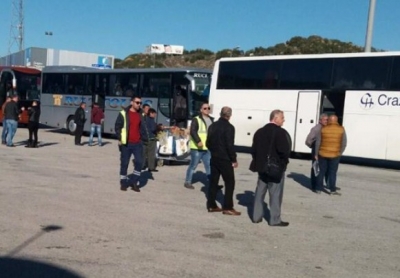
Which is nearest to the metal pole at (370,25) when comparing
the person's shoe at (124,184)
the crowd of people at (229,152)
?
the crowd of people at (229,152)

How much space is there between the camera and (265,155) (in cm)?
→ 914

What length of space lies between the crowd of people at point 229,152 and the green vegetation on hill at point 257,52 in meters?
57.8

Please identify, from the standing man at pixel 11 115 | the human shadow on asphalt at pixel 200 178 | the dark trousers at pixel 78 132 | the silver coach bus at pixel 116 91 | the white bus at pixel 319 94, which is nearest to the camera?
the human shadow on asphalt at pixel 200 178

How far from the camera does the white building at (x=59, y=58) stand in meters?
52.2

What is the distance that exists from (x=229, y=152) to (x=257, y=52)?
67.7 m

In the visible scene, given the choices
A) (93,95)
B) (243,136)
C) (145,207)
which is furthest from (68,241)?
(93,95)

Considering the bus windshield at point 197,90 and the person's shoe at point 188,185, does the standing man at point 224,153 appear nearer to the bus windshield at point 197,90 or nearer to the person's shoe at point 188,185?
the person's shoe at point 188,185

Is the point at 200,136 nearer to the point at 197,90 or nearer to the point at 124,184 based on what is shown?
the point at 124,184

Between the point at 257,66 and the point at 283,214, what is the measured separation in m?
13.6

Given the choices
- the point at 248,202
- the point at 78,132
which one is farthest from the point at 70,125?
the point at 248,202

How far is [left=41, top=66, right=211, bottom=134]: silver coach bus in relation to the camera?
983 inches

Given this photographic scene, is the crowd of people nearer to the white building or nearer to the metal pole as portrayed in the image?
the metal pole

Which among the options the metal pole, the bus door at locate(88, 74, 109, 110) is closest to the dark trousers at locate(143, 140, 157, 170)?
the metal pole

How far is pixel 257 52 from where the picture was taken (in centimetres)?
7619
